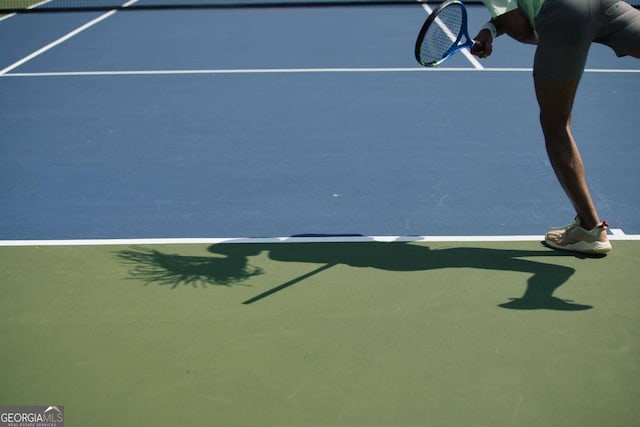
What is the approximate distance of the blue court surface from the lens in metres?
6.00

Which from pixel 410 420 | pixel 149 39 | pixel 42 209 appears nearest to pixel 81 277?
pixel 42 209

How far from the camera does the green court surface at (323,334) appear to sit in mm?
3764

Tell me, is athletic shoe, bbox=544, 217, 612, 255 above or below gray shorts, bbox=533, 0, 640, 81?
below

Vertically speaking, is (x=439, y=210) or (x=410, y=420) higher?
(x=439, y=210)

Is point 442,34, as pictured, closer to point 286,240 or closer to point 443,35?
point 443,35

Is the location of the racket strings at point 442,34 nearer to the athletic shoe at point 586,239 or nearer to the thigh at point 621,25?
the thigh at point 621,25

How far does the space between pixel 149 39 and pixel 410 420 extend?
883 centimetres

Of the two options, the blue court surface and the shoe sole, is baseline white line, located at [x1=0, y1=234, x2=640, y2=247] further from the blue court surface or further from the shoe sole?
the shoe sole

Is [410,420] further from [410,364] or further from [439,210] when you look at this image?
[439,210]

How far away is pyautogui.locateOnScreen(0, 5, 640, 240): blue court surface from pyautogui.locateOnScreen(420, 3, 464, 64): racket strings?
1089 mm

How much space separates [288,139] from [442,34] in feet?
7.61

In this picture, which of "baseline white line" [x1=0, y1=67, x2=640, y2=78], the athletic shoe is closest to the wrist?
the athletic shoe

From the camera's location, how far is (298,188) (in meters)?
6.48

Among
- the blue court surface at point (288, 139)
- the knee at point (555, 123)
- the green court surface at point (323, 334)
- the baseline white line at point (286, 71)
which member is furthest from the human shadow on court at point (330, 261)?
the baseline white line at point (286, 71)
